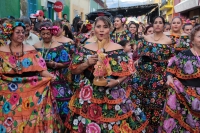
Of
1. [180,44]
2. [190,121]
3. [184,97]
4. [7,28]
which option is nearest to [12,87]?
[7,28]

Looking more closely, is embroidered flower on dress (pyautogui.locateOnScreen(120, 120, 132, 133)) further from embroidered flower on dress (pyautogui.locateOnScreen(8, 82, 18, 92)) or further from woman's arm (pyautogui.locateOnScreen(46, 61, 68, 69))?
woman's arm (pyautogui.locateOnScreen(46, 61, 68, 69))

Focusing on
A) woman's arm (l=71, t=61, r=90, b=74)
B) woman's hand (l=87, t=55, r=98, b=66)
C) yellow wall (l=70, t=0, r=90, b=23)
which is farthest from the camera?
yellow wall (l=70, t=0, r=90, b=23)

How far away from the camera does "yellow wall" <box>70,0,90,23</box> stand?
2778 cm

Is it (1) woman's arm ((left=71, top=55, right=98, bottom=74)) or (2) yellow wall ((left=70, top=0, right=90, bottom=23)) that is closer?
(1) woman's arm ((left=71, top=55, right=98, bottom=74))

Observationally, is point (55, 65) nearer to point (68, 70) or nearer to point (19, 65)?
point (68, 70)

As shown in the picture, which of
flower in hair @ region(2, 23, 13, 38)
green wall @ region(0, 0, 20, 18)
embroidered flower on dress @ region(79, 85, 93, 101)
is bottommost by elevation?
embroidered flower on dress @ region(79, 85, 93, 101)

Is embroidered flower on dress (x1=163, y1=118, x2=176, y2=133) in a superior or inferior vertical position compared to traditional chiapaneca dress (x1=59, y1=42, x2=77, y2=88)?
inferior

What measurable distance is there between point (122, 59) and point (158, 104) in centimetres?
216

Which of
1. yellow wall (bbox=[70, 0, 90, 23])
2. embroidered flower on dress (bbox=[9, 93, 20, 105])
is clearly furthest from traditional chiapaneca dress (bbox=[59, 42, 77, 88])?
yellow wall (bbox=[70, 0, 90, 23])

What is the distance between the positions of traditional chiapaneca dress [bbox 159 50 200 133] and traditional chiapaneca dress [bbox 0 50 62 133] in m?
1.73

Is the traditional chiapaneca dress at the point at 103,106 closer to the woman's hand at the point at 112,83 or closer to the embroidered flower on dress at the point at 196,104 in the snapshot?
the woman's hand at the point at 112,83

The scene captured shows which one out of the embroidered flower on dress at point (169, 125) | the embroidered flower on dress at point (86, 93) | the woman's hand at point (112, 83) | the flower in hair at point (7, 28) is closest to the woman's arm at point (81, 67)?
the embroidered flower on dress at point (86, 93)

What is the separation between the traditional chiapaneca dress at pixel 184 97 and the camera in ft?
15.2

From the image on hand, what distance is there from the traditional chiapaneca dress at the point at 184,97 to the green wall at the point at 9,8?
906 centimetres
